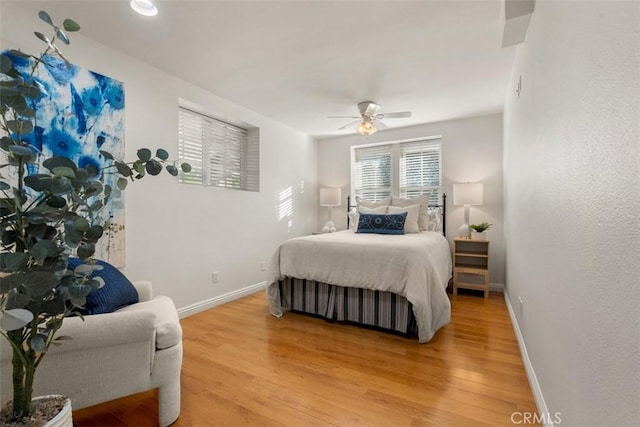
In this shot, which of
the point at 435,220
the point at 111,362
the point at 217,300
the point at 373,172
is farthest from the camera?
the point at 373,172

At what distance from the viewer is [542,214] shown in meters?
1.52

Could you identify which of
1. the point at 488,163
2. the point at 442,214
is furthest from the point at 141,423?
the point at 488,163

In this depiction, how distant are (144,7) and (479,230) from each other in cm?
407

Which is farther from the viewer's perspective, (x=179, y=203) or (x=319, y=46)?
(x=179, y=203)

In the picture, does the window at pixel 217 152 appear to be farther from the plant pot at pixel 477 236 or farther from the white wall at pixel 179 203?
the plant pot at pixel 477 236

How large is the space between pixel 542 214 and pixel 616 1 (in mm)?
1038

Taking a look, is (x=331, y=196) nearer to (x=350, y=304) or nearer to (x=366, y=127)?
(x=366, y=127)

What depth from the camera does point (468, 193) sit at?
12.6 feet

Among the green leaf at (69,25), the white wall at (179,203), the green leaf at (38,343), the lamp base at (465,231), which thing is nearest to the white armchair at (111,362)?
the green leaf at (38,343)

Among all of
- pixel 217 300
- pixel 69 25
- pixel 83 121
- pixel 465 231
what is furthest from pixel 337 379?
pixel 465 231

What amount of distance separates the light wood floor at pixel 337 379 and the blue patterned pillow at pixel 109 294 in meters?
0.57

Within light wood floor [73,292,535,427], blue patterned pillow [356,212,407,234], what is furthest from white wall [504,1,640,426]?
blue patterned pillow [356,212,407,234]

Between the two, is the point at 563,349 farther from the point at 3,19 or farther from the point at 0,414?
the point at 3,19

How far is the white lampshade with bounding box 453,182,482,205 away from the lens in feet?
12.5
